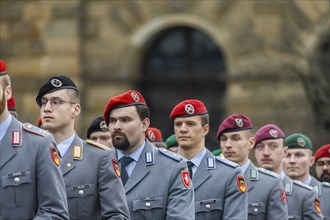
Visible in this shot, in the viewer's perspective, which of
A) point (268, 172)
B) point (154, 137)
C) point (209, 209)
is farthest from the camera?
point (154, 137)

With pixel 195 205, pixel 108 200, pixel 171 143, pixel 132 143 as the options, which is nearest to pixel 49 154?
pixel 108 200

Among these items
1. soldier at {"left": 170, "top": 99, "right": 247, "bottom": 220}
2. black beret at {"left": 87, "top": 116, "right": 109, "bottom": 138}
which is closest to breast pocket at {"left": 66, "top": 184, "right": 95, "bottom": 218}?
soldier at {"left": 170, "top": 99, "right": 247, "bottom": 220}

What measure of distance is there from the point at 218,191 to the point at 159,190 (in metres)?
0.89

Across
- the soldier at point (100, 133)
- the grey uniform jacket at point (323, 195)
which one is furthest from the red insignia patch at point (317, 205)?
the soldier at point (100, 133)

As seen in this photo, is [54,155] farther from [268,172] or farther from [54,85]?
[268,172]

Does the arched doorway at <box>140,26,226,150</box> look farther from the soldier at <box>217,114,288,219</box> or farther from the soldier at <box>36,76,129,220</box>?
the soldier at <box>36,76,129,220</box>

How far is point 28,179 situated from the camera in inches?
299

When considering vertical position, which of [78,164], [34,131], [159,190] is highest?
[34,131]

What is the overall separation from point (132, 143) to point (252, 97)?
12445 mm

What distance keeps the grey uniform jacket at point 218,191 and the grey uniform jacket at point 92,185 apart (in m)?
1.34

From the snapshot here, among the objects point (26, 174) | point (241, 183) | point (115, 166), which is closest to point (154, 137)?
point (241, 183)

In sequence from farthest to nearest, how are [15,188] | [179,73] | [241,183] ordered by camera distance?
[179,73] → [241,183] → [15,188]

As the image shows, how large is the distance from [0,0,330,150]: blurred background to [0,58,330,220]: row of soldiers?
10.1 metres

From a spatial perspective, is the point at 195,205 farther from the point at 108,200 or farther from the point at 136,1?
the point at 136,1
